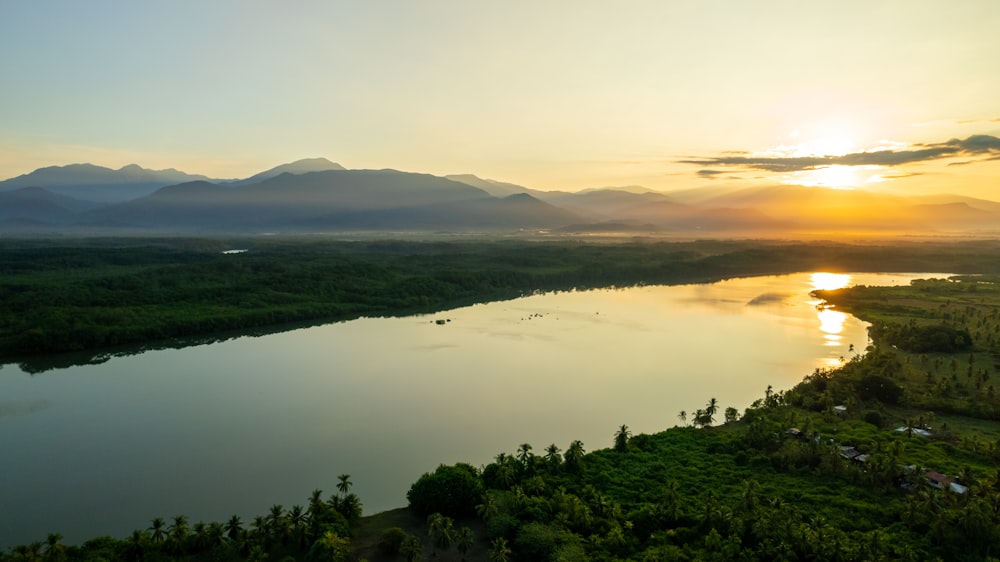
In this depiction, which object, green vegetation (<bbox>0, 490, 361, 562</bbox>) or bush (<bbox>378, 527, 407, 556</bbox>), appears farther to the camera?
bush (<bbox>378, 527, 407, 556</bbox>)

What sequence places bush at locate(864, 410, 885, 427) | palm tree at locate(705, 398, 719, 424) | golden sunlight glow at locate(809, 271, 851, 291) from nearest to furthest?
bush at locate(864, 410, 885, 427), palm tree at locate(705, 398, 719, 424), golden sunlight glow at locate(809, 271, 851, 291)

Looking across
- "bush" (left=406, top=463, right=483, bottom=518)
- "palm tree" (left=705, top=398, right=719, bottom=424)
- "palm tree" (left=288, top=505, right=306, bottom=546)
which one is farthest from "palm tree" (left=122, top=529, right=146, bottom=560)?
"palm tree" (left=705, top=398, right=719, bottom=424)

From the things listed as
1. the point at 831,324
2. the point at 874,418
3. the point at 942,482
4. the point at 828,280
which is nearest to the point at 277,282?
the point at 874,418

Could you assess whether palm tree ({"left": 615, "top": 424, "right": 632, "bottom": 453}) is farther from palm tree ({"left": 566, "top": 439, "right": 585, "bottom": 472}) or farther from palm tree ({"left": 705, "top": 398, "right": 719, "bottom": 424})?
palm tree ({"left": 705, "top": 398, "right": 719, "bottom": 424})

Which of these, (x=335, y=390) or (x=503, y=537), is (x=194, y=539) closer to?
(x=503, y=537)

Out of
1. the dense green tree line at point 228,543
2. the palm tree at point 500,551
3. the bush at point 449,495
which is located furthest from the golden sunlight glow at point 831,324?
the dense green tree line at point 228,543

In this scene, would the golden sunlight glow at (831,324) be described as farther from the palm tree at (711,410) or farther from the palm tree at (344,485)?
the palm tree at (344,485)

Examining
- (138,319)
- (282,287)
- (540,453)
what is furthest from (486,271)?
(540,453)
